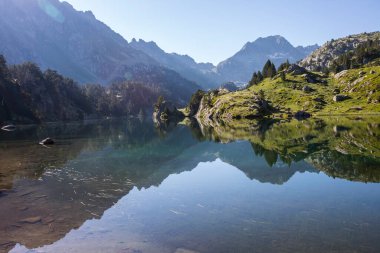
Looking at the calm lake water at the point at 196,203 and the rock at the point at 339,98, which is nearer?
the calm lake water at the point at 196,203

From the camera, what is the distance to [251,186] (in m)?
38.8

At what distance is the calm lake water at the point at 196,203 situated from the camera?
73.0ft

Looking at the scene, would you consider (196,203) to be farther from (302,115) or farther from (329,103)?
(329,103)

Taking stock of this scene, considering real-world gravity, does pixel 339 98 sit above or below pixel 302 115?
above

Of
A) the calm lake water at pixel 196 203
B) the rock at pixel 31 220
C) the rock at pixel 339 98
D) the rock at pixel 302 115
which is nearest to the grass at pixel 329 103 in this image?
the rock at pixel 339 98

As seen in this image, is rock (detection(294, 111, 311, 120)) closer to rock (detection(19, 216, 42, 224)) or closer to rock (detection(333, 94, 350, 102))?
rock (detection(333, 94, 350, 102))

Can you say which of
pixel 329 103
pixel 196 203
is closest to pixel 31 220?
pixel 196 203

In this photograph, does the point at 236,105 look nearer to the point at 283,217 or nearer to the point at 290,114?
the point at 290,114

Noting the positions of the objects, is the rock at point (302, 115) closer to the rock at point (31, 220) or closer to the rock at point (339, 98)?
the rock at point (339, 98)

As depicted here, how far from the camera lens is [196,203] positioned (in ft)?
106

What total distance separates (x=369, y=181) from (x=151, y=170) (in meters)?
29.6

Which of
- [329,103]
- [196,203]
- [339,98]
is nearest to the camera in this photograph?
[196,203]

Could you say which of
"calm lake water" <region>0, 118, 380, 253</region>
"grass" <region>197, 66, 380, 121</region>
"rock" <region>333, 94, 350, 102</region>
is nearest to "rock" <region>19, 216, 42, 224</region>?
"calm lake water" <region>0, 118, 380, 253</region>

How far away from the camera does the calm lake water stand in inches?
877
